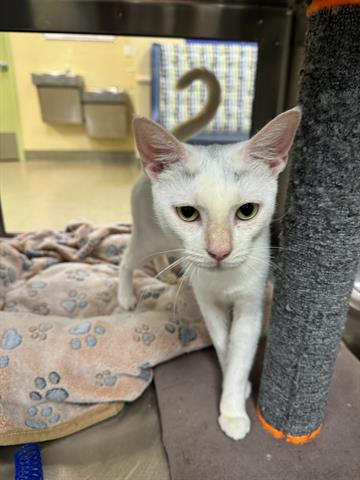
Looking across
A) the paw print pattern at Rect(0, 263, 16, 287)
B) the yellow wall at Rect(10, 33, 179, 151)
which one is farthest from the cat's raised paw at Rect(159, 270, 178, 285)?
the yellow wall at Rect(10, 33, 179, 151)

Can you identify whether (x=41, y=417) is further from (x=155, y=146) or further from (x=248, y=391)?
(x=155, y=146)

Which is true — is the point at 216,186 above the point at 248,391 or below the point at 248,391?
above

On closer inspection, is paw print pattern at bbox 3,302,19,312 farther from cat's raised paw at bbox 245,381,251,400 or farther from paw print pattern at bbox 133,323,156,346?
cat's raised paw at bbox 245,381,251,400

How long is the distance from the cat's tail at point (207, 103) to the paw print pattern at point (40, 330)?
0.65 m

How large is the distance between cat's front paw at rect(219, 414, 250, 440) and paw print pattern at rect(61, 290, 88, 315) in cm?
57

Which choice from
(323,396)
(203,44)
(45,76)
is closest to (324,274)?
(323,396)

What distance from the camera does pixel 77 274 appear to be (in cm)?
131

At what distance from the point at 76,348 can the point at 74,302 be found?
0.32 meters

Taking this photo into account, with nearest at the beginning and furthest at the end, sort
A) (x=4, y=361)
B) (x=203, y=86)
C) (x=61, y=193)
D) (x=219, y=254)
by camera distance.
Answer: (x=219, y=254), (x=4, y=361), (x=61, y=193), (x=203, y=86)

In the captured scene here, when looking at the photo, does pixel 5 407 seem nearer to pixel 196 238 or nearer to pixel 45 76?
pixel 196 238

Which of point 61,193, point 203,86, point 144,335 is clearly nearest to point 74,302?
point 144,335

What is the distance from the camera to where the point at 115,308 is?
1.18 meters

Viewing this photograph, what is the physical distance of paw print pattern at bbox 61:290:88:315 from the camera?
1.16m

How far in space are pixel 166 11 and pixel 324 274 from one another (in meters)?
0.96
